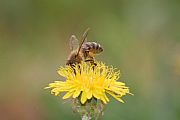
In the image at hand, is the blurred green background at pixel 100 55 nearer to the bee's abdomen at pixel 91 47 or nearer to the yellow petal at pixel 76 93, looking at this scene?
the bee's abdomen at pixel 91 47

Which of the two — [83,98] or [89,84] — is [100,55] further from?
[83,98]

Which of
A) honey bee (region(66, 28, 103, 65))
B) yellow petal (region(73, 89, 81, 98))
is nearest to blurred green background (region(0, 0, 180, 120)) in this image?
honey bee (region(66, 28, 103, 65))

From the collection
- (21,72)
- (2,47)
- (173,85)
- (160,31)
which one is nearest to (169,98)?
(173,85)

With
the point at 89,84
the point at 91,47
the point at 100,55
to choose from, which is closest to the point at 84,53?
the point at 91,47

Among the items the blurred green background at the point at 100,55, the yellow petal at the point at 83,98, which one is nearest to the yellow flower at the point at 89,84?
the yellow petal at the point at 83,98

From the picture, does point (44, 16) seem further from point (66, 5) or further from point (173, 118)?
point (173, 118)
